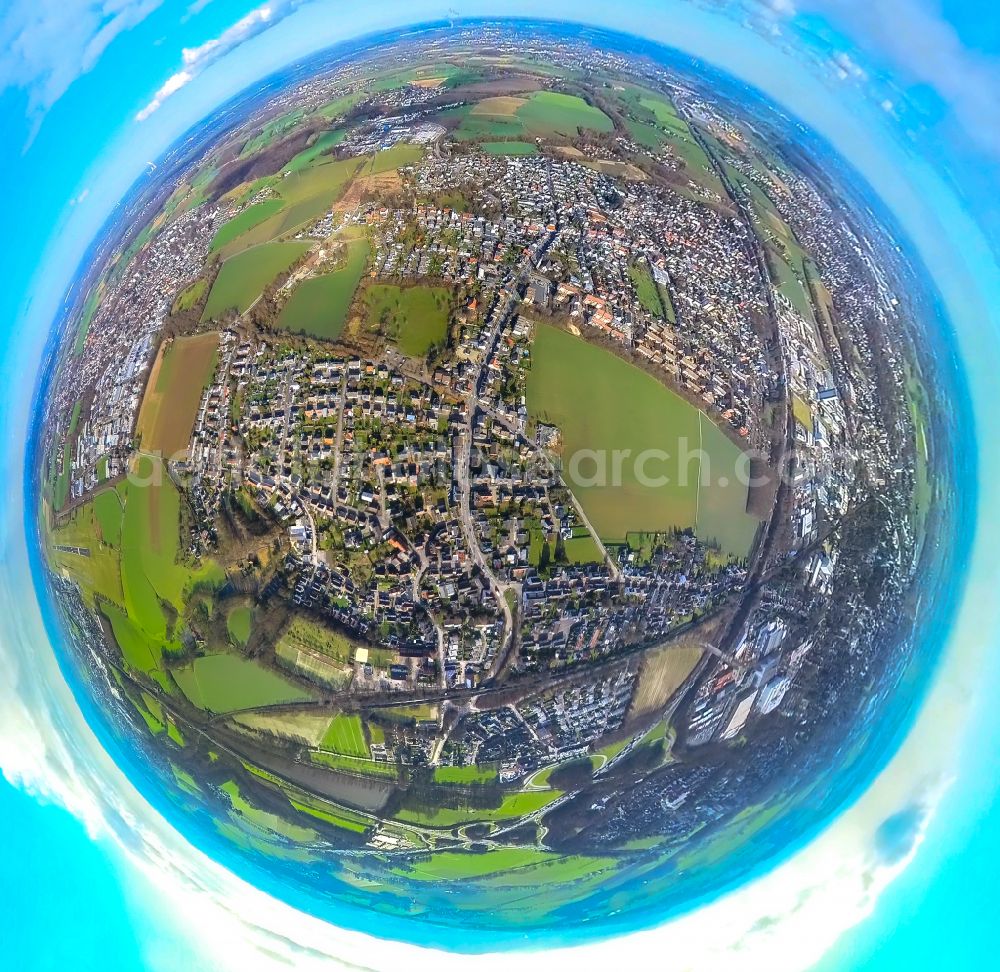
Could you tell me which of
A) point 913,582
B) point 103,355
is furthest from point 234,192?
point 913,582

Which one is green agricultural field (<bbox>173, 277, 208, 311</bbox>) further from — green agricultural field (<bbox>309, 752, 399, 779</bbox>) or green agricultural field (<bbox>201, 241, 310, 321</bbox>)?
green agricultural field (<bbox>309, 752, 399, 779</bbox>)

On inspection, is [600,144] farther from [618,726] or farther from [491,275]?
[618,726]

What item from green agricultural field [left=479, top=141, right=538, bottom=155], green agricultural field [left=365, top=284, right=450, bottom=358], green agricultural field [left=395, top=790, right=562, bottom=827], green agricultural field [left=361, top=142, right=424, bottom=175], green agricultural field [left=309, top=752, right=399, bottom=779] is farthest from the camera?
green agricultural field [left=479, top=141, right=538, bottom=155]

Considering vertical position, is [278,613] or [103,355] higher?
[103,355]

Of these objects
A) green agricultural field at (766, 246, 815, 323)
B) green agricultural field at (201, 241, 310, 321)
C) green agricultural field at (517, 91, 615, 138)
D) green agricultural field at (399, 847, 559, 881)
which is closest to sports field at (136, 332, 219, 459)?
green agricultural field at (201, 241, 310, 321)

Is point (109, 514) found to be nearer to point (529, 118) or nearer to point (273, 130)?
point (273, 130)

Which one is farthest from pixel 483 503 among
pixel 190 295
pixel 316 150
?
pixel 316 150

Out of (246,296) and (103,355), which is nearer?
(246,296)
